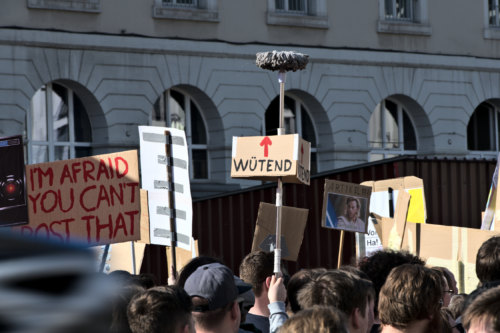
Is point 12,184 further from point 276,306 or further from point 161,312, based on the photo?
point 161,312

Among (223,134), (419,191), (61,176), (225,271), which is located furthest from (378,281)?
(223,134)

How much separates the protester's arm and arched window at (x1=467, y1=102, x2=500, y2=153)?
26617mm

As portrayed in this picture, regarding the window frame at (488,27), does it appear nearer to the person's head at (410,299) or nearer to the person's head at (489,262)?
the person's head at (489,262)

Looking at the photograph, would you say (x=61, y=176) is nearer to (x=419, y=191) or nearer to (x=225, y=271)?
(x=419, y=191)

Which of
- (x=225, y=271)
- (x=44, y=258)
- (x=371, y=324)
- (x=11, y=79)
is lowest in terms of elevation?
(x=371, y=324)

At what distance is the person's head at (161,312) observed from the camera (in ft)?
10.0

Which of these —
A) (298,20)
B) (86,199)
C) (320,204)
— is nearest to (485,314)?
(86,199)

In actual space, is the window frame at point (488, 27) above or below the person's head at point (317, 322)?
above

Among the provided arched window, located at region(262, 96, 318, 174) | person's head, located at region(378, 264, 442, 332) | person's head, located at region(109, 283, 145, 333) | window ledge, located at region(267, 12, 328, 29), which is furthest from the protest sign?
arched window, located at region(262, 96, 318, 174)

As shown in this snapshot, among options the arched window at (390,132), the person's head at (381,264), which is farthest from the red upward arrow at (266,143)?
the arched window at (390,132)

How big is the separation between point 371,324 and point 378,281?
55cm

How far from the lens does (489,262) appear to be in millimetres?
4520

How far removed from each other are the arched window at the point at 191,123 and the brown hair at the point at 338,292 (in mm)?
22443

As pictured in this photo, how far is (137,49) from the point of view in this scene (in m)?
24.8
